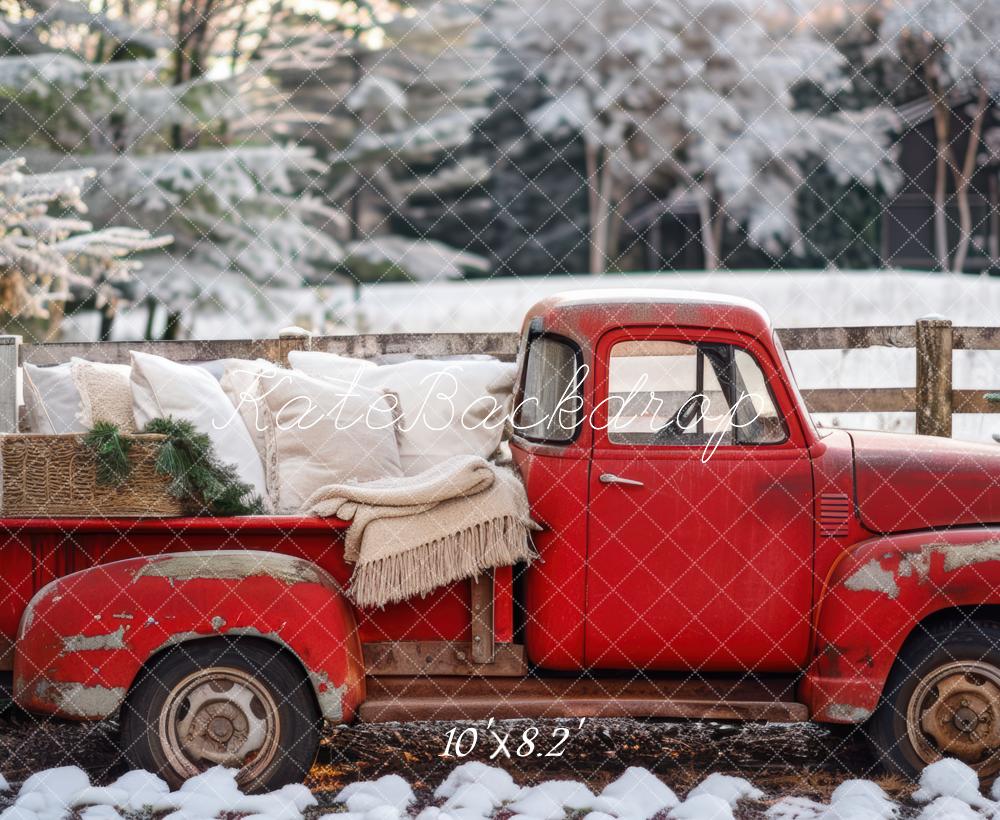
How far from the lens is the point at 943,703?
163 inches

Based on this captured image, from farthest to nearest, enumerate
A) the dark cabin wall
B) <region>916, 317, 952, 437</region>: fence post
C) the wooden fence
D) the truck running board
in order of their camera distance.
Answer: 1. the dark cabin wall
2. <region>916, 317, 952, 437</region>: fence post
3. the wooden fence
4. the truck running board

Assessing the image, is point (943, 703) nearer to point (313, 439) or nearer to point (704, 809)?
point (704, 809)

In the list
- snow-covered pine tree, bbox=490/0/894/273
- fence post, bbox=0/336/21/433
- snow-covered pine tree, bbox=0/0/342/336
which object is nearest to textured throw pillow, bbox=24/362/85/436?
fence post, bbox=0/336/21/433

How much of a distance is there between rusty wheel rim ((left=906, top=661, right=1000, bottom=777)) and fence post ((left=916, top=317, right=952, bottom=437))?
2.96 m

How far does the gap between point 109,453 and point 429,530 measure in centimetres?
115

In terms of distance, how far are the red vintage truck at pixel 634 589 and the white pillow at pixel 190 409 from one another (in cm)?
46

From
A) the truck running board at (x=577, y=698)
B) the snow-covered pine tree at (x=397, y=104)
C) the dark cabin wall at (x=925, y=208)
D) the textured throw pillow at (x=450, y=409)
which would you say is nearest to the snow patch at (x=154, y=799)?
A: the truck running board at (x=577, y=698)

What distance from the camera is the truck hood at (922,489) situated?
4.21 m

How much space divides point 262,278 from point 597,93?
11.5 meters

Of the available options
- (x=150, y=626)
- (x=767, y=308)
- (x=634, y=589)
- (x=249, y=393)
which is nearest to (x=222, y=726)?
(x=150, y=626)

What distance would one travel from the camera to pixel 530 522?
13.2 feet

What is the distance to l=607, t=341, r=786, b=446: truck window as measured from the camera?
419 cm

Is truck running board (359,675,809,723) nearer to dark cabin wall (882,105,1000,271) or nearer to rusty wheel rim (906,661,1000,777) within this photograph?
rusty wheel rim (906,661,1000,777)

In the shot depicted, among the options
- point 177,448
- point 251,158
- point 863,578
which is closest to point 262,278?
point 251,158
